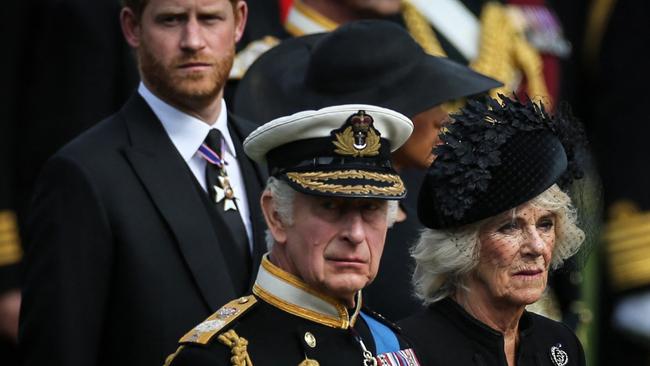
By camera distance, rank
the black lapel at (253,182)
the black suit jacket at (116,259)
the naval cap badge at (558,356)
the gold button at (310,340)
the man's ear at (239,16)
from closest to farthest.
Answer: the gold button at (310,340)
the naval cap badge at (558,356)
the black suit jacket at (116,259)
the black lapel at (253,182)
the man's ear at (239,16)

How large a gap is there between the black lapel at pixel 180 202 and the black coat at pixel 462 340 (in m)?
0.57

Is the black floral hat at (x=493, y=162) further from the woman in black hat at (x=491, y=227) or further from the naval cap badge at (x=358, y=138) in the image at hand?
the naval cap badge at (x=358, y=138)

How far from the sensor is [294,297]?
180 inches

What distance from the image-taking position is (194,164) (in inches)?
219

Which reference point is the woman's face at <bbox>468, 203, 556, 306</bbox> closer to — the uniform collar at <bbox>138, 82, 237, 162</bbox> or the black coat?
the black coat

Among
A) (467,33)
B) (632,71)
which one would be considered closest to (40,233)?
(467,33)

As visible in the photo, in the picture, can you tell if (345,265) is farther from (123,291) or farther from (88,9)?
(88,9)

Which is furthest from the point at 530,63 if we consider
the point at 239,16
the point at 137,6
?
the point at 137,6

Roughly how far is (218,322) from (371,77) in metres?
1.62

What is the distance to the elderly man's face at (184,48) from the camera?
5578 millimetres

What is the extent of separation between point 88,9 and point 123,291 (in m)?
1.88

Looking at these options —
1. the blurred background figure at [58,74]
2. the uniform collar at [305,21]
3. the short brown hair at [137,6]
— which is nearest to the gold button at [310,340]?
the short brown hair at [137,6]

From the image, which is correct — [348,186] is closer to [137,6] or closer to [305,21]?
[137,6]

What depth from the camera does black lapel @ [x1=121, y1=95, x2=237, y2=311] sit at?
17.5ft
